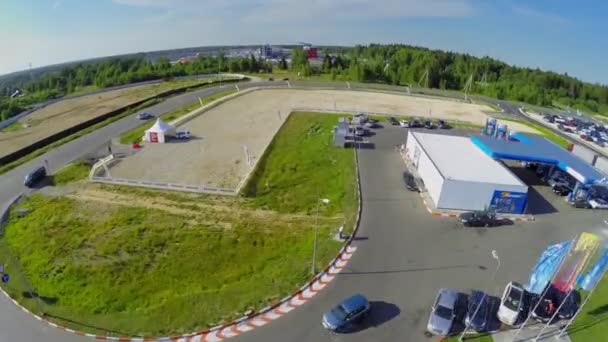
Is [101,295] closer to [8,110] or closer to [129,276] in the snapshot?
[129,276]

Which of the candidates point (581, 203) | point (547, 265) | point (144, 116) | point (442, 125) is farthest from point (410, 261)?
point (144, 116)

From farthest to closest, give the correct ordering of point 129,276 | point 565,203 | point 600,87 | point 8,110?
1. point 600,87
2. point 8,110
3. point 565,203
4. point 129,276

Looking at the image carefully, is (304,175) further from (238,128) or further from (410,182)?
(238,128)

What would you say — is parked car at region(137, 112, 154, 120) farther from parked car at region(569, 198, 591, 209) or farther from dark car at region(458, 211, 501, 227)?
parked car at region(569, 198, 591, 209)

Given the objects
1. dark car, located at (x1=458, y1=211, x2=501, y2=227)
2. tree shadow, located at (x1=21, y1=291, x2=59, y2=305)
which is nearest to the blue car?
dark car, located at (x1=458, y1=211, x2=501, y2=227)

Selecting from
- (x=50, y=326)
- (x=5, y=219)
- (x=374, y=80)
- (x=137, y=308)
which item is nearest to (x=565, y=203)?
(x=137, y=308)

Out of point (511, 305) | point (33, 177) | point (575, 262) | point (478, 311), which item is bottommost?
point (33, 177)
